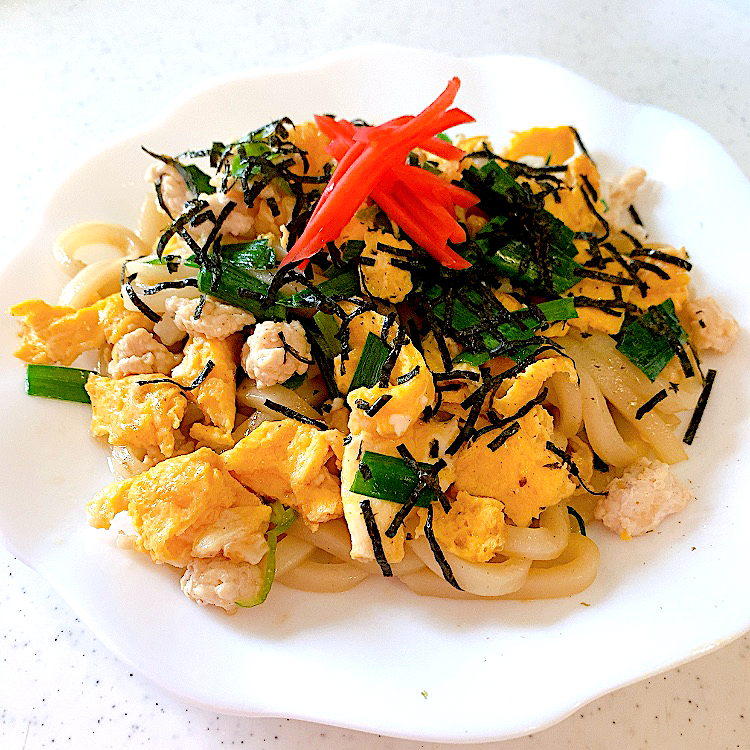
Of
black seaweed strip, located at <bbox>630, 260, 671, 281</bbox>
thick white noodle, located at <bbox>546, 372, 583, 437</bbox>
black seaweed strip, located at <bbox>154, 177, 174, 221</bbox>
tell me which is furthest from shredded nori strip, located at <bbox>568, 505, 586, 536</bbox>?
black seaweed strip, located at <bbox>154, 177, 174, 221</bbox>

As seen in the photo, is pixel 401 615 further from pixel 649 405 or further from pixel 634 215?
pixel 634 215

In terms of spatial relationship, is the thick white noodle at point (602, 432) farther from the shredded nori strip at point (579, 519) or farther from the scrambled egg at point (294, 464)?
the scrambled egg at point (294, 464)

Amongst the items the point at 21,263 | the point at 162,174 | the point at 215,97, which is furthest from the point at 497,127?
the point at 21,263

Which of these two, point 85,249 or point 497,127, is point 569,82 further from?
point 85,249

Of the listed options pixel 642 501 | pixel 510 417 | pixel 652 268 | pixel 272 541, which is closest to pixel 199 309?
pixel 272 541

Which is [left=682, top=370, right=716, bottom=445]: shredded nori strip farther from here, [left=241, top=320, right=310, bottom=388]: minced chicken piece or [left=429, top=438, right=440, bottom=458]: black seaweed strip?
[left=241, top=320, right=310, bottom=388]: minced chicken piece

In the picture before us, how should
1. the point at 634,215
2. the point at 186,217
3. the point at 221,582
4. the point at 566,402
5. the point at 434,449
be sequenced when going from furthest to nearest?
the point at 634,215
the point at 186,217
the point at 566,402
the point at 434,449
the point at 221,582

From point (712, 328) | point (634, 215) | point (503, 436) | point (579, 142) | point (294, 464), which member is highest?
point (579, 142)
